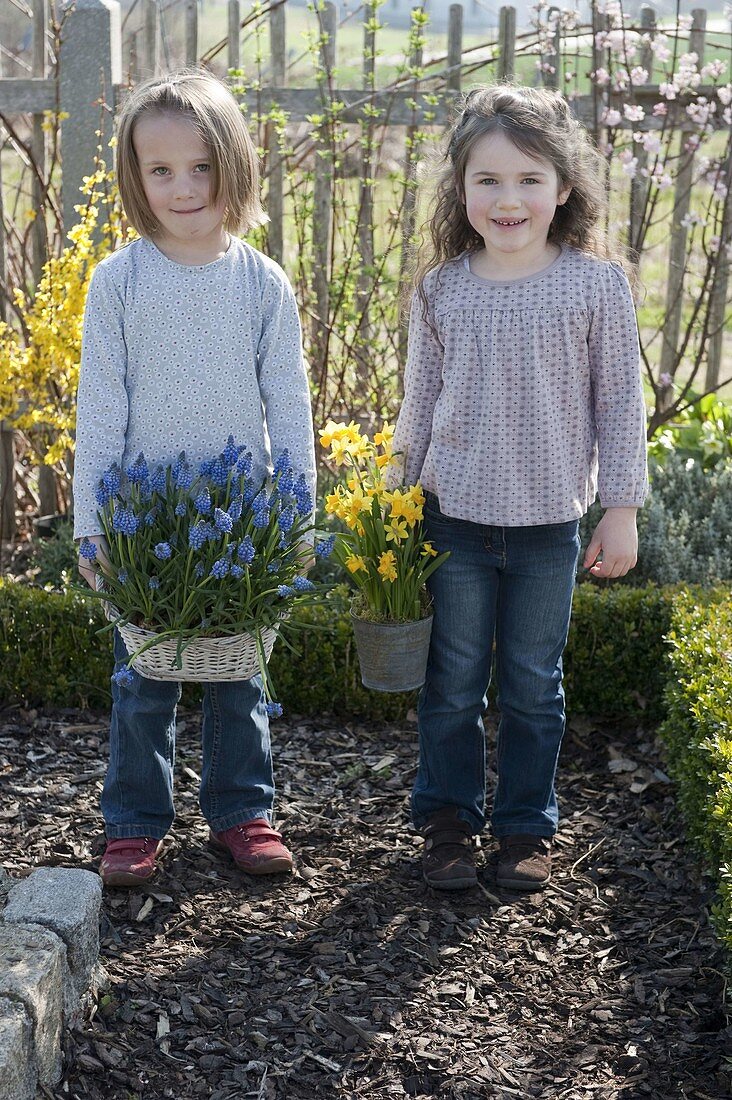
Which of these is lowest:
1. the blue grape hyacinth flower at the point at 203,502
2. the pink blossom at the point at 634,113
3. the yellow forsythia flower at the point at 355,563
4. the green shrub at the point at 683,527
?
the green shrub at the point at 683,527

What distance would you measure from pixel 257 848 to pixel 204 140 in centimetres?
160

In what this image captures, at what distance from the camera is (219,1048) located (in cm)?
222

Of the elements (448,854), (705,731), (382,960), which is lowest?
(382,960)

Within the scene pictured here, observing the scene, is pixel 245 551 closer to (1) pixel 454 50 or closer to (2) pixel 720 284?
(1) pixel 454 50

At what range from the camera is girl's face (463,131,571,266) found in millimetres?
2373

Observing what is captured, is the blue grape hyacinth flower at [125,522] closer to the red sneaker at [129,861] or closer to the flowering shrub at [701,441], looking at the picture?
the red sneaker at [129,861]

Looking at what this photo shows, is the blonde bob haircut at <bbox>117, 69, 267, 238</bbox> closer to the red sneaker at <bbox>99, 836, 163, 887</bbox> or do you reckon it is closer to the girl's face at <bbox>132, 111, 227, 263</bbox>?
the girl's face at <bbox>132, 111, 227, 263</bbox>

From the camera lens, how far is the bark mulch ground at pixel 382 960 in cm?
217

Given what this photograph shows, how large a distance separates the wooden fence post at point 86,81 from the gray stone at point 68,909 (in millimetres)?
3133

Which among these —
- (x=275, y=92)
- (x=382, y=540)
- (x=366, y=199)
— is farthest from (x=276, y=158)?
(x=382, y=540)

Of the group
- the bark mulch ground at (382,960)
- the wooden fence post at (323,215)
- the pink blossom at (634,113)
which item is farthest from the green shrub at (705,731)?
the pink blossom at (634,113)

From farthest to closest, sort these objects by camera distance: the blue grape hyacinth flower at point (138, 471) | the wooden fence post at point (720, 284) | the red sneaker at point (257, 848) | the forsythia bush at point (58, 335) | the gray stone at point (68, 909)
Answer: the wooden fence post at point (720, 284), the forsythia bush at point (58, 335), the red sneaker at point (257, 848), the blue grape hyacinth flower at point (138, 471), the gray stone at point (68, 909)

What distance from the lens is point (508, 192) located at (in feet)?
7.78

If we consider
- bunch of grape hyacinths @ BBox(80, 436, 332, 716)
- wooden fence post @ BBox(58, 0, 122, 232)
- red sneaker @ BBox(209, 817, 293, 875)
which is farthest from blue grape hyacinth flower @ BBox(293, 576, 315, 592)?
wooden fence post @ BBox(58, 0, 122, 232)
